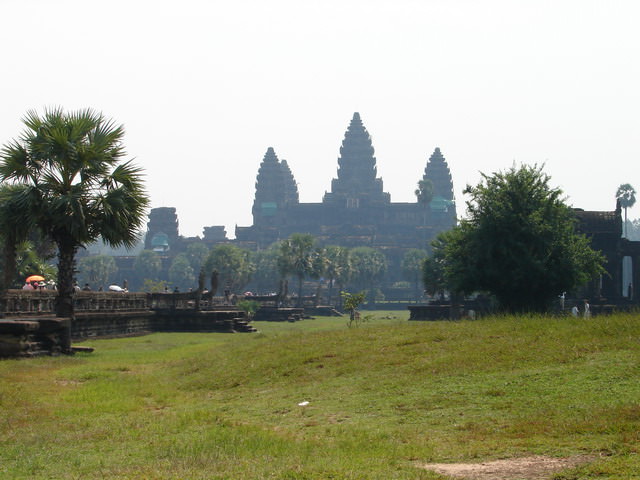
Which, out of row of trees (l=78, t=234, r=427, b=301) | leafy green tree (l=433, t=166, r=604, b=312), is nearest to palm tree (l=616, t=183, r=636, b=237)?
row of trees (l=78, t=234, r=427, b=301)

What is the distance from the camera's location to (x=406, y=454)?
10039 mm

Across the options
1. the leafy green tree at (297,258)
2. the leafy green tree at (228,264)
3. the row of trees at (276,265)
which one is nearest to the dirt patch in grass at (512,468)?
the row of trees at (276,265)

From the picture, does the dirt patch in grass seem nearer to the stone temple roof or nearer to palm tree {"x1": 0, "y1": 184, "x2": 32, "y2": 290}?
palm tree {"x1": 0, "y1": 184, "x2": 32, "y2": 290}

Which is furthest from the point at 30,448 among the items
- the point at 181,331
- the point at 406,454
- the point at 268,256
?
the point at 268,256

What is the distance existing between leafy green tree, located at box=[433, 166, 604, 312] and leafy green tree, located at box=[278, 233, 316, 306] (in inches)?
2511

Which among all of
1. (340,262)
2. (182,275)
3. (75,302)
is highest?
(340,262)

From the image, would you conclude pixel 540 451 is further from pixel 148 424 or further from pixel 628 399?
pixel 148 424

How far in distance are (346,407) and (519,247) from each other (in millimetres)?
22933

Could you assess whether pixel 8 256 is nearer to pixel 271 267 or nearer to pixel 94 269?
pixel 271 267

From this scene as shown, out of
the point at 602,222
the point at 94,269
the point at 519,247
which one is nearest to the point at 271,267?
the point at 94,269

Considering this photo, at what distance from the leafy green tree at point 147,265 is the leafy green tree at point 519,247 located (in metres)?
156

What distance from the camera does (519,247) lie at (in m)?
35.3

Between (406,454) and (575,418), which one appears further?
(575,418)

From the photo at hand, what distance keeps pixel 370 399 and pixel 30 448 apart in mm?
5529
